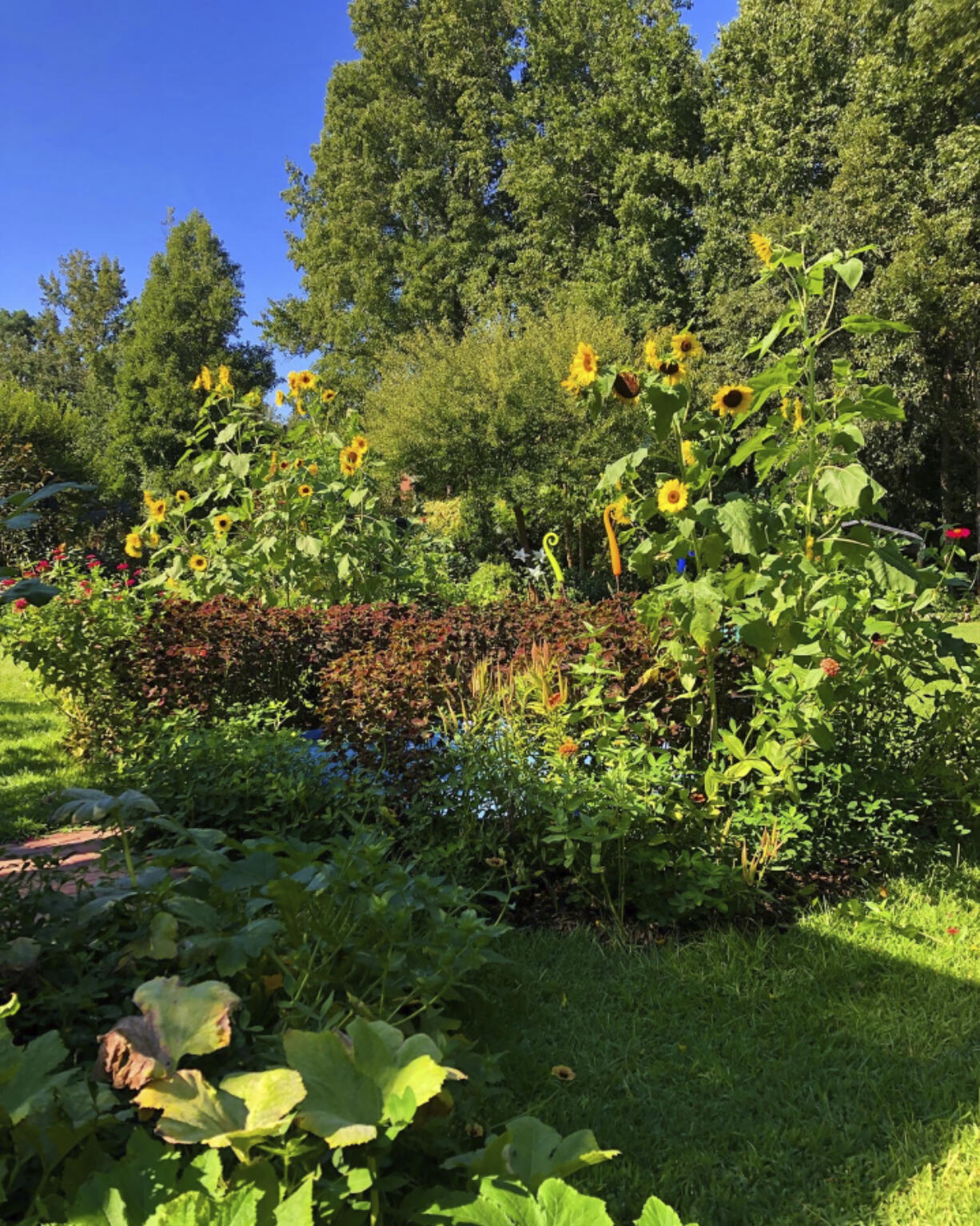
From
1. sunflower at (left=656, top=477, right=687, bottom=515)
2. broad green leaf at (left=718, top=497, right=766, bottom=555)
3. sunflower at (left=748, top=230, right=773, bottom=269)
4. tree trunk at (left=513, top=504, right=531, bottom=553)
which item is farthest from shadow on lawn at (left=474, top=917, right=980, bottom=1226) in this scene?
tree trunk at (left=513, top=504, right=531, bottom=553)

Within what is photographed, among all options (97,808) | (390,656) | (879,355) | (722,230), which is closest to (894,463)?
(879,355)

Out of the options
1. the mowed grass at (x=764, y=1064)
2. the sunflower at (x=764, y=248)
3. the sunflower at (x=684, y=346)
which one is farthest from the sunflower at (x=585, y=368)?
the mowed grass at (x=764, y=1064)

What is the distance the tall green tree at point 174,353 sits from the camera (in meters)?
20.4

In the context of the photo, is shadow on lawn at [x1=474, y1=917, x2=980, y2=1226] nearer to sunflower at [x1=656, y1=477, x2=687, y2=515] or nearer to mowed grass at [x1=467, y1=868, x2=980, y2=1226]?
mowed grass at [x1=467, y1=868, x2=980, y2=1226]

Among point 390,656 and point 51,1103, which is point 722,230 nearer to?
point 390,656

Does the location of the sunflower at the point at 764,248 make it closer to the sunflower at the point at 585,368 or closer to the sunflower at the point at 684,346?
the sunflower at the point at 684,346

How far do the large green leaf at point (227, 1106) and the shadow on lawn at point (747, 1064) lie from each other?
66 centimetres

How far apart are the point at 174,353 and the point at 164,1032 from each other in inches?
904

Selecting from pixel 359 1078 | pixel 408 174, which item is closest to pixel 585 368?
pixel 359 1078

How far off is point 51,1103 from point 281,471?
4038mm

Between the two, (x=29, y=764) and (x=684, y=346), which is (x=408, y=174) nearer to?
(x=29, y=764)

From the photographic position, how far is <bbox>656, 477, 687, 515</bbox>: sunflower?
2.24 meters

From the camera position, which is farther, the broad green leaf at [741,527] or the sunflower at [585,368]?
the sunflower at [585,368]

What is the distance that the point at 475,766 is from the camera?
2.50 metres
